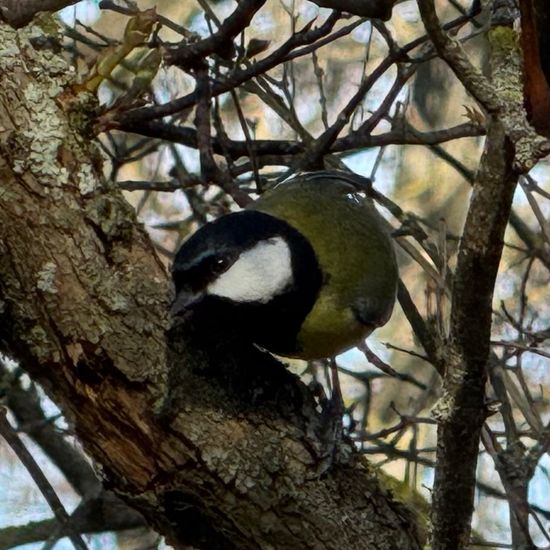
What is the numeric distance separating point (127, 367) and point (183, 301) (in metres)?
0.16

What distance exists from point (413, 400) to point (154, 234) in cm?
93

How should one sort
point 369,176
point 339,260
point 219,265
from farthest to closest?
point 369,176 < point 339,260 < point 219,265

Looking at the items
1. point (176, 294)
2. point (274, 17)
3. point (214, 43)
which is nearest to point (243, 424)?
point (176, 294)

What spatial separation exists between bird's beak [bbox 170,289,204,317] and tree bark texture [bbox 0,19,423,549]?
0.02 meters

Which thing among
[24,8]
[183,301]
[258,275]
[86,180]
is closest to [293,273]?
[258,275]

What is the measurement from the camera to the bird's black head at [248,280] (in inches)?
72.2

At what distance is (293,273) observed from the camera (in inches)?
A: 81.2

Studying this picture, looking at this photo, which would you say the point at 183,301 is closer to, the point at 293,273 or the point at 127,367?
the point at 127,367

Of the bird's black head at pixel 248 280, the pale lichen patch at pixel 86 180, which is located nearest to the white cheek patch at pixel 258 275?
the bird's black head at pixel 248 280

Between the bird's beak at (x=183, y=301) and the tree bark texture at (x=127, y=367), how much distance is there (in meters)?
0.02

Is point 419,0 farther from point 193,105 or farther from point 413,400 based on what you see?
point 413,400

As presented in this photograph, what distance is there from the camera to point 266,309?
2.00 metres

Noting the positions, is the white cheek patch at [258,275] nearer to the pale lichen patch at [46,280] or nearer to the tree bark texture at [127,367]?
the tree bark texture at [127,367]

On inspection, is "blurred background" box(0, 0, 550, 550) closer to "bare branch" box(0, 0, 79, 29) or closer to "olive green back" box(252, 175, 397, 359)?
"olive green back" box(252, 175, 397, 359)
